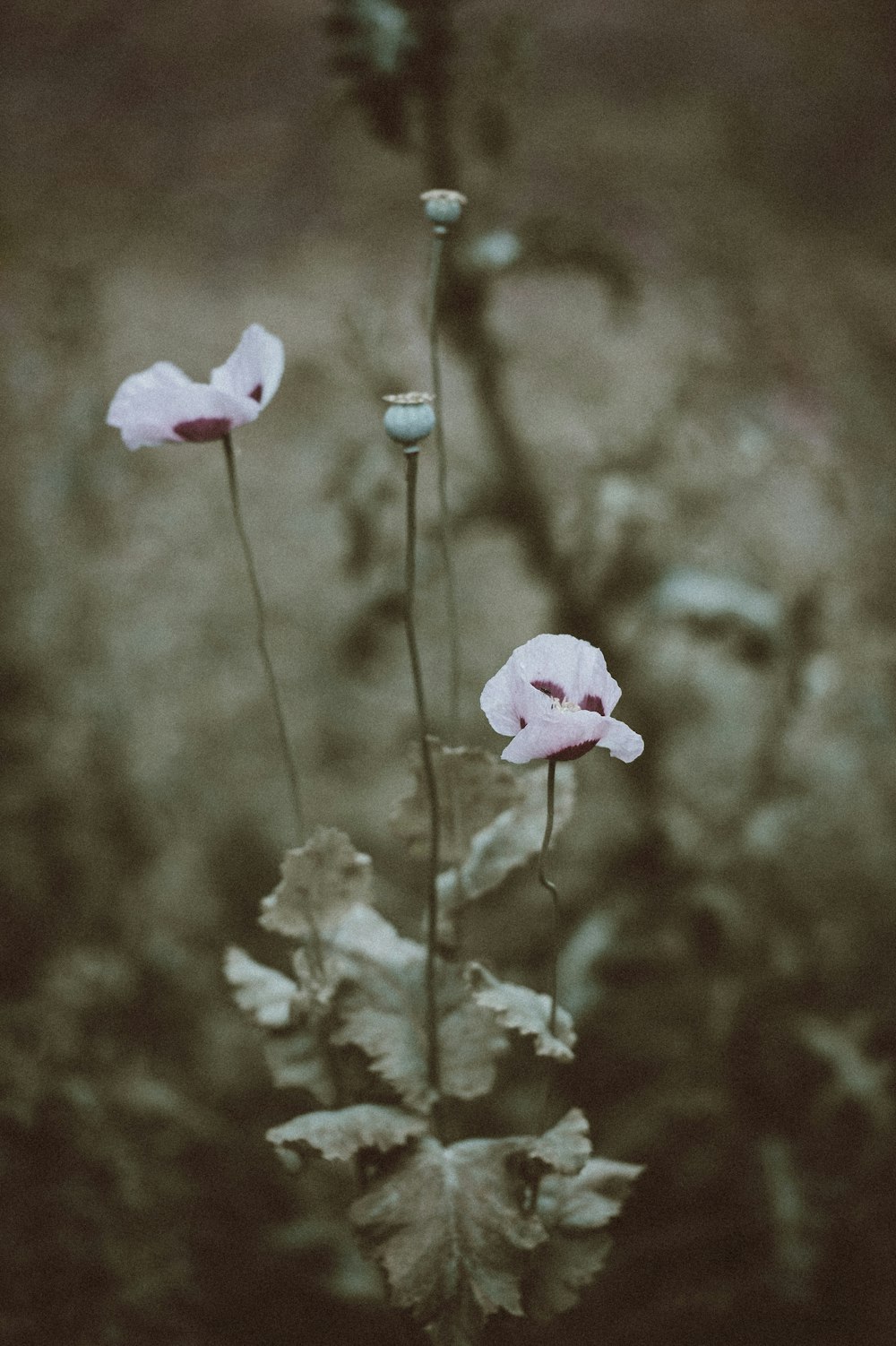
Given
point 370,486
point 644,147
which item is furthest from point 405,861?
point 644,147

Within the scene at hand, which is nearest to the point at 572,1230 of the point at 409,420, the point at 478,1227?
the point at 478,1227

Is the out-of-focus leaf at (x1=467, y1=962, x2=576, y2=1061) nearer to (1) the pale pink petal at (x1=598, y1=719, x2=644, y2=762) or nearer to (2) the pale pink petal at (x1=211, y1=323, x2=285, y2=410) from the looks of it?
(1) the pale pink petal at (x1=598, y1=719, x2=644, y2=762)

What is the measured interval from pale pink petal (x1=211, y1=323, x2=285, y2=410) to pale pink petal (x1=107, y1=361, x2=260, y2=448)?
0.02m

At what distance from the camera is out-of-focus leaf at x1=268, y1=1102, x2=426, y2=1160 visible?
479 millimetres

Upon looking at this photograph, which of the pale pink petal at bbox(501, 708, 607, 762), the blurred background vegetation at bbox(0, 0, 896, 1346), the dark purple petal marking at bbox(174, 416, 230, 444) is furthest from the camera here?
the blurred background vegetation at bbox(0, 0, 896, 1346)

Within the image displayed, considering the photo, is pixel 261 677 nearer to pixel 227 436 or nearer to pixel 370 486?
pixel 370 486

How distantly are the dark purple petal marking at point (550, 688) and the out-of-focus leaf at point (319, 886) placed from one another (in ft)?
0.44

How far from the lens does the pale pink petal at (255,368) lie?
507 mm

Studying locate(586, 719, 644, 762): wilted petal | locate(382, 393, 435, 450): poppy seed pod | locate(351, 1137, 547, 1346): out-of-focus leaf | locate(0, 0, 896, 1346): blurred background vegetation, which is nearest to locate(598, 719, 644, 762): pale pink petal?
locate(586, 719, 644, 762): wilted petal

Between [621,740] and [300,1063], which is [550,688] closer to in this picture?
[621,740]

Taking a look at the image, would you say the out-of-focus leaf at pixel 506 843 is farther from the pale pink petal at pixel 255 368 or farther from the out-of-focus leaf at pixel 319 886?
the pale pink petal at pixel 255 368

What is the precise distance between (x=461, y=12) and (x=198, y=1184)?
2.54m

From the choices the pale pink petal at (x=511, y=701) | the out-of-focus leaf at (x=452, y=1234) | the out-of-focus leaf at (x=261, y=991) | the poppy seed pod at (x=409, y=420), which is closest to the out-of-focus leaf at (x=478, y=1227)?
the out-of-focus leaf at (x=452, y=1234)

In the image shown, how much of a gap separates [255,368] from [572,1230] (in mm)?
490
